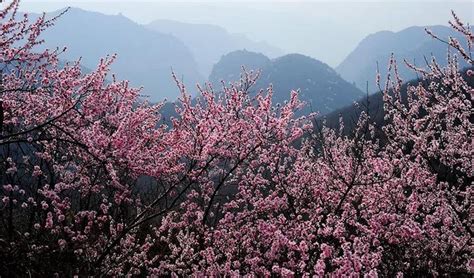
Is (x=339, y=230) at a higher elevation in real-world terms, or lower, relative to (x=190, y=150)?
lower

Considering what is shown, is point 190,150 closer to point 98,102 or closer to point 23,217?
point 98,102

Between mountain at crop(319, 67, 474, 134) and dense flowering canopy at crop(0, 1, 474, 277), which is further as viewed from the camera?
mountain at crop(319, 67, 474, 134)

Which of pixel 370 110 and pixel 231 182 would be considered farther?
pixel 370 110

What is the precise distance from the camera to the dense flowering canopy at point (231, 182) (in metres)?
8.89

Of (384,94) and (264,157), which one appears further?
(264,157)

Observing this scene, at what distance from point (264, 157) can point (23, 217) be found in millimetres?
8776

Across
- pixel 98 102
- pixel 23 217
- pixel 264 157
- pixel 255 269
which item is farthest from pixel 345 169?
pixel 23 217

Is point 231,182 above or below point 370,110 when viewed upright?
below

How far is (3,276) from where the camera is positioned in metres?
8.34

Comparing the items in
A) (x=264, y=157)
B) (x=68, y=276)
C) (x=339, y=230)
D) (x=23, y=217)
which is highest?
(x=23, y=217)

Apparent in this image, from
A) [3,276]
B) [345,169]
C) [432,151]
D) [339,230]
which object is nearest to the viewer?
[339,230]

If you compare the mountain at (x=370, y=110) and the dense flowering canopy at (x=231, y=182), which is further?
the mountain at (x=370, y=110)

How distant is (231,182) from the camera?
45.0 ft

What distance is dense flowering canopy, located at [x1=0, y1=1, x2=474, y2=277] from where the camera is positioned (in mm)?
8891
